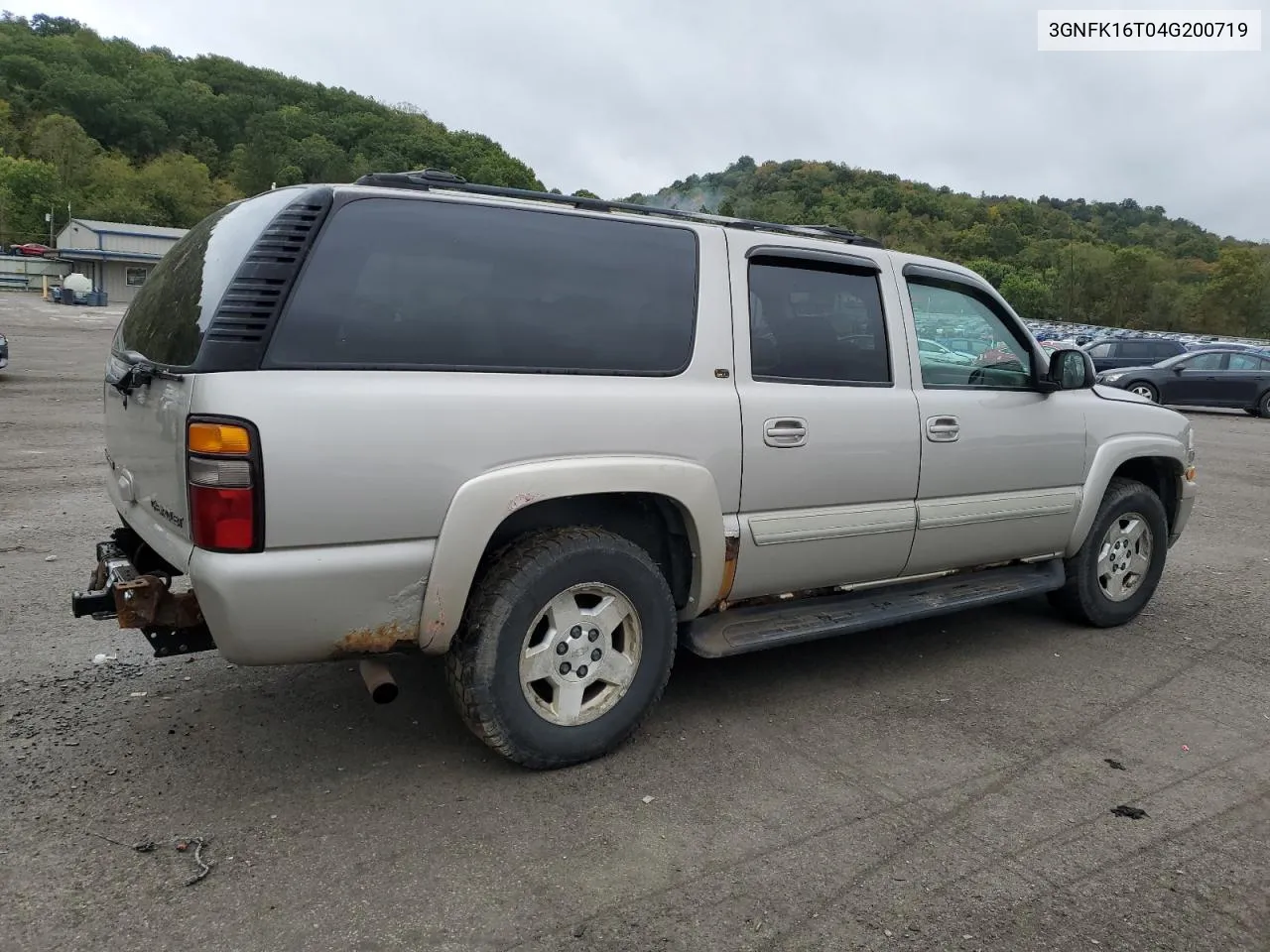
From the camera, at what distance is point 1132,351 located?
72.3ft

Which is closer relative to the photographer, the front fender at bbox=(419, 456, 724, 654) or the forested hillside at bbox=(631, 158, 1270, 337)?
the front fender at bbox=(419, 456, 724, 654)

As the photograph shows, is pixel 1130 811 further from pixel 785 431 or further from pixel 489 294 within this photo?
pixel 489 294

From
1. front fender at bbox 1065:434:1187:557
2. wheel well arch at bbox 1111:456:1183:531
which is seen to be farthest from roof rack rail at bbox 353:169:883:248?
wheel well arch at bbox 1111:456:1183:531

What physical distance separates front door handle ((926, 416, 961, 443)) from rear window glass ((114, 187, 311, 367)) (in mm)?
2662

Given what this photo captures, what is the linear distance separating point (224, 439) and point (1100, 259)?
80.2 meters

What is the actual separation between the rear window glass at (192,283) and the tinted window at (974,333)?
2720 millimetres

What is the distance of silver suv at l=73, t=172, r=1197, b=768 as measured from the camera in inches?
111

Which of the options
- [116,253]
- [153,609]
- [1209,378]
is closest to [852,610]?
[153,609]

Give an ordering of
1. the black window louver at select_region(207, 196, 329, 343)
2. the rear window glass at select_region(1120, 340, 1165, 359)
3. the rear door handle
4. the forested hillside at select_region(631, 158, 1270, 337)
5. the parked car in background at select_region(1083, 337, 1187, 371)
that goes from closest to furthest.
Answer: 1. the black window louver at select_region(207, 196, 329, 343)
2. the rear door handle
3. the parked car in background at select_region(1083, 337, 1187, 371)
4. the rear window glass at select_region(1120, 340, 1165, 359)
5. the forested hillside at select_region(631, 158, 1270, 337)

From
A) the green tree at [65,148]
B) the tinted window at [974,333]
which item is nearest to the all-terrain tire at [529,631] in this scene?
the tinted window at [974,333]

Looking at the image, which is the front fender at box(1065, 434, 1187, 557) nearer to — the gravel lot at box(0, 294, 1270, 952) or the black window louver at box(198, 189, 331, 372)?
the gravel lot at box(0, 294, 1270, 952)

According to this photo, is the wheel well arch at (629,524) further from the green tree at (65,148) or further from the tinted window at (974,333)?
the green tree at (65,148)

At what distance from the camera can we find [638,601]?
135 inches

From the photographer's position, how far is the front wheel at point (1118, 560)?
16.7ft
